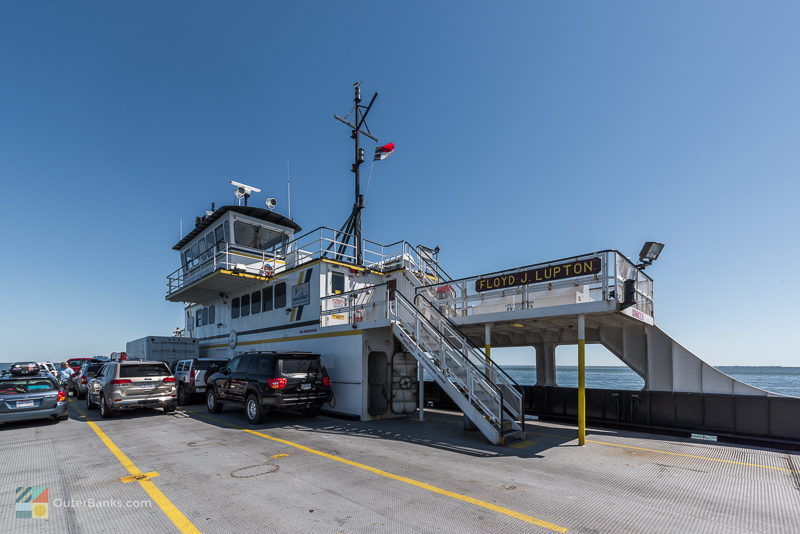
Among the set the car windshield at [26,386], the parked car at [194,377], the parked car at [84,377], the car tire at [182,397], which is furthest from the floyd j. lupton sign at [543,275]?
the parked car at [84,377]

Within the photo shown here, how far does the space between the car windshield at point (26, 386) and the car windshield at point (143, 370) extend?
1602 millimetres

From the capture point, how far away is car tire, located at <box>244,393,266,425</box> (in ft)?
36.6

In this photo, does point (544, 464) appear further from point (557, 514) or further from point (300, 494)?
point (300, 494)

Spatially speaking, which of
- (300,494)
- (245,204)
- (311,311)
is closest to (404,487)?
(300,494)

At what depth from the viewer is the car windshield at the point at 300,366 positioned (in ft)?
37.4

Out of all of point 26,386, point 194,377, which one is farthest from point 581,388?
point 26,386

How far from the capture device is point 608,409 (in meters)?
11.2

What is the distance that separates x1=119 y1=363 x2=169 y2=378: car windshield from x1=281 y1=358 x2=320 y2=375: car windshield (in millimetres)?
4343

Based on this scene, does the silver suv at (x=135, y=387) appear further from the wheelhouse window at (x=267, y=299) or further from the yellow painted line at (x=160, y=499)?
the wheelhouse window at (x=267, y=299)

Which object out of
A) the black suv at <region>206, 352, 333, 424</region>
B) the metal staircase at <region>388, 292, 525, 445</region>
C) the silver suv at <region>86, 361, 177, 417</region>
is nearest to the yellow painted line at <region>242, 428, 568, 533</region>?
the black suv at <region>206, 352, 333, 424</region>

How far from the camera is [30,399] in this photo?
35.1 ft

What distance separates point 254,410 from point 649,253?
422 inches

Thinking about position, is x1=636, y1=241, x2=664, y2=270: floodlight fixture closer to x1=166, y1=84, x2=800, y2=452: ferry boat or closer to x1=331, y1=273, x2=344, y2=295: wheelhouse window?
x1=166, y1=84, x2=800, y2=452: ferry boat

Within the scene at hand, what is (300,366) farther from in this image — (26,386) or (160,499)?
(26,386)
